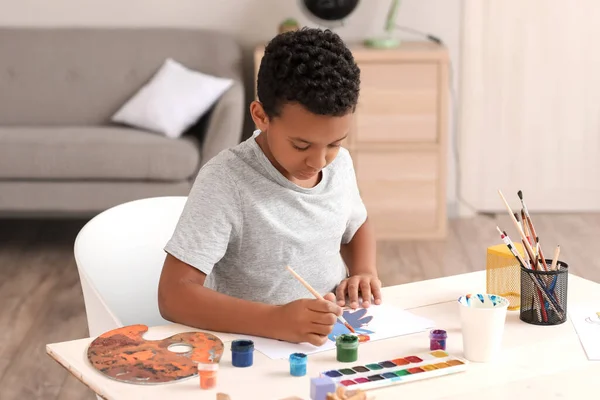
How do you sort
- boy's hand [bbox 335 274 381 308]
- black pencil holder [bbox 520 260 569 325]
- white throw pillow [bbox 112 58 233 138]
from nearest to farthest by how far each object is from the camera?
black pencil holder [bbox 520 260 569 325] → boy's hand [bbox 335 274 381 308] → white throw pillow [bbox 112 58 233 138]

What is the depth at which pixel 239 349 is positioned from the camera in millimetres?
1216

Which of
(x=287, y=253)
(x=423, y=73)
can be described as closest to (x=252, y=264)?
(x=287, y=253)

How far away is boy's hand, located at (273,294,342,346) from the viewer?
1.29 metres

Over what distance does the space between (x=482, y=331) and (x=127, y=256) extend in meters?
0.72

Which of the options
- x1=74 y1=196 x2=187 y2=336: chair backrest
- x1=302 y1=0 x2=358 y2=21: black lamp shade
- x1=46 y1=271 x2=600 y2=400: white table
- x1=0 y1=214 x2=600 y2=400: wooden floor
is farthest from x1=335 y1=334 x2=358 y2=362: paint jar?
x1=302 y1=0 x2=358 y2=21: black lamp shade

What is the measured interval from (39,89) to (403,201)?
1.67 metres

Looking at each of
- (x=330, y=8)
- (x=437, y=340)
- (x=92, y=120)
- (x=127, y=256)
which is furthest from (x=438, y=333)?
(x=92, y=120)

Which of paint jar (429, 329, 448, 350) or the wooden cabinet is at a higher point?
paint jar (429, 329, 448, 350)

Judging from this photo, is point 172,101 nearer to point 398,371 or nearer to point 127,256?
point 127,256

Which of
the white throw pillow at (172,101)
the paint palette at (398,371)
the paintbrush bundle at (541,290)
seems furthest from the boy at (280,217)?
the white throw pillow at (172,101)

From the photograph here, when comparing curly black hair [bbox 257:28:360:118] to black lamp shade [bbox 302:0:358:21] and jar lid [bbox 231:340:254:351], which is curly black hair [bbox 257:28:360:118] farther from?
black lamp shade [bbox 302:0:358:21]

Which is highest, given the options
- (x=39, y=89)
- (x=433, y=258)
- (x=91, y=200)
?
(x=39, y=89)

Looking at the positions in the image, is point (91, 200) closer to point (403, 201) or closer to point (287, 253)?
point (403, 201)

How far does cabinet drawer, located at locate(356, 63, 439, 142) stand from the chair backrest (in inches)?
89.5
